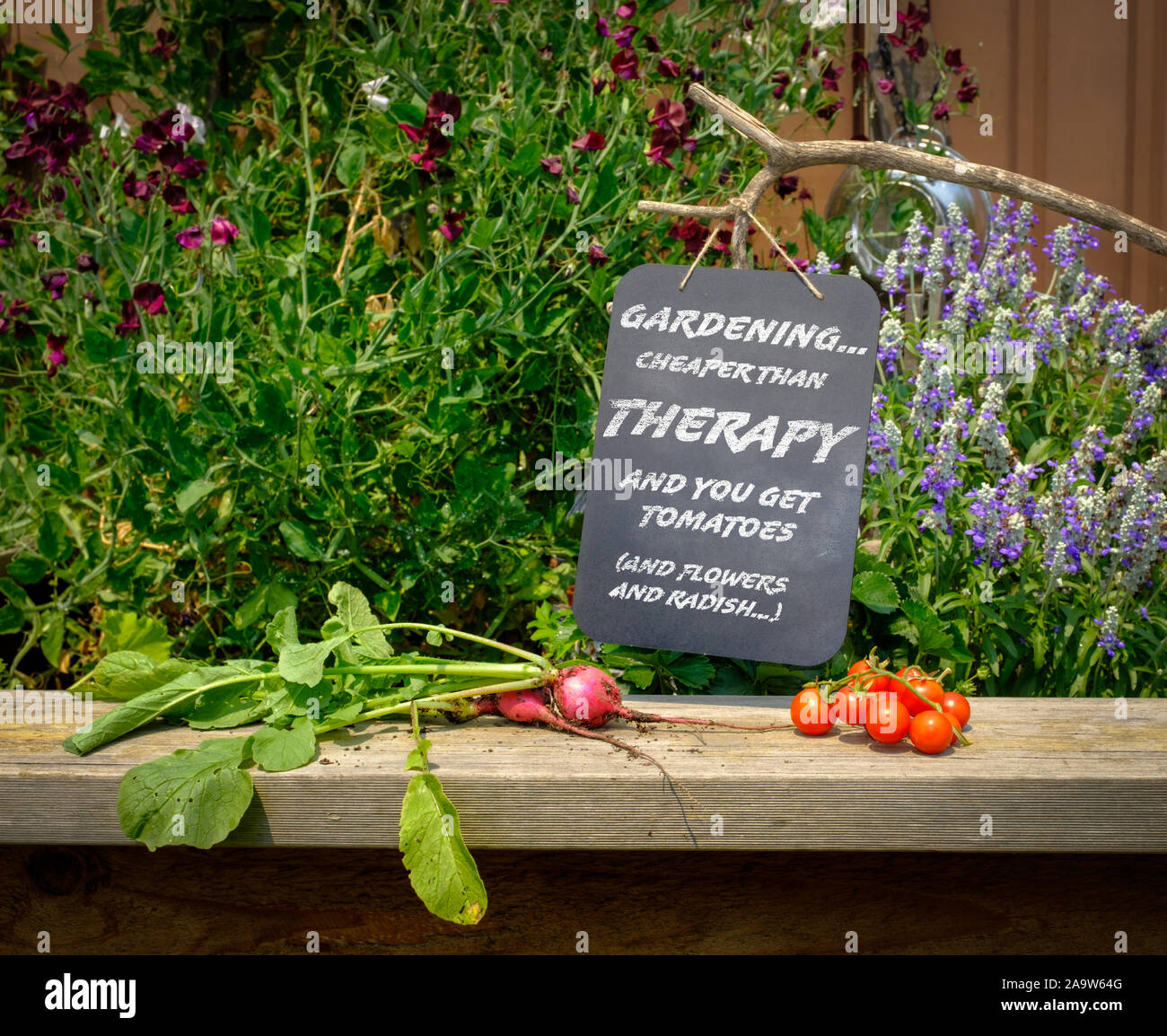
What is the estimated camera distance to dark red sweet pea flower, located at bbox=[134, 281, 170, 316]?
138 cm

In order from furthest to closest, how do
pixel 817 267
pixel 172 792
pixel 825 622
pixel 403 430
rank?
pixel 403 430, pixel 817 267, pixel 825 622, pixel 172 792

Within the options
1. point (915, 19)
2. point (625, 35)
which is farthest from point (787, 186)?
point (915, 19)

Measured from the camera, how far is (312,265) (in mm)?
1682

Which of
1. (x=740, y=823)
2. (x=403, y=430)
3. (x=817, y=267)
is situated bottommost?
(x=740, y=823)

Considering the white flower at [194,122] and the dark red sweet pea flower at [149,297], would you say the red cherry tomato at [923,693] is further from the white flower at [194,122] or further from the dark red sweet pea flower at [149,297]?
the white flower at [194,122]

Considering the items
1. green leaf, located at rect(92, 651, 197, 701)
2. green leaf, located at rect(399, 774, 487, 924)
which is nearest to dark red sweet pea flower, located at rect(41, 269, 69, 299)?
green leaf, located at rect(92, 651, 197, 701)

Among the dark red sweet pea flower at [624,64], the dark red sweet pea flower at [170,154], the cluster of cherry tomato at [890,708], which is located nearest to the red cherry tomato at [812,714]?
the cluster of cherry tomato at [890,708]

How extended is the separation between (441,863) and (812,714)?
1.53 feet

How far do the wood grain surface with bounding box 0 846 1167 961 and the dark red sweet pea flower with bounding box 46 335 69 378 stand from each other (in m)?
0.86

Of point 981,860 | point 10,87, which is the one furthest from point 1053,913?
point 10,87

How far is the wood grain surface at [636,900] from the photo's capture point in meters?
1.05

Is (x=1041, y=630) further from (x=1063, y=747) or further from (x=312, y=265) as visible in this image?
(x=312, y=265)

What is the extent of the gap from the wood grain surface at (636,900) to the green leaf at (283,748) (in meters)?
0.13

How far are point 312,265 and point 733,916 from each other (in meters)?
1.26
